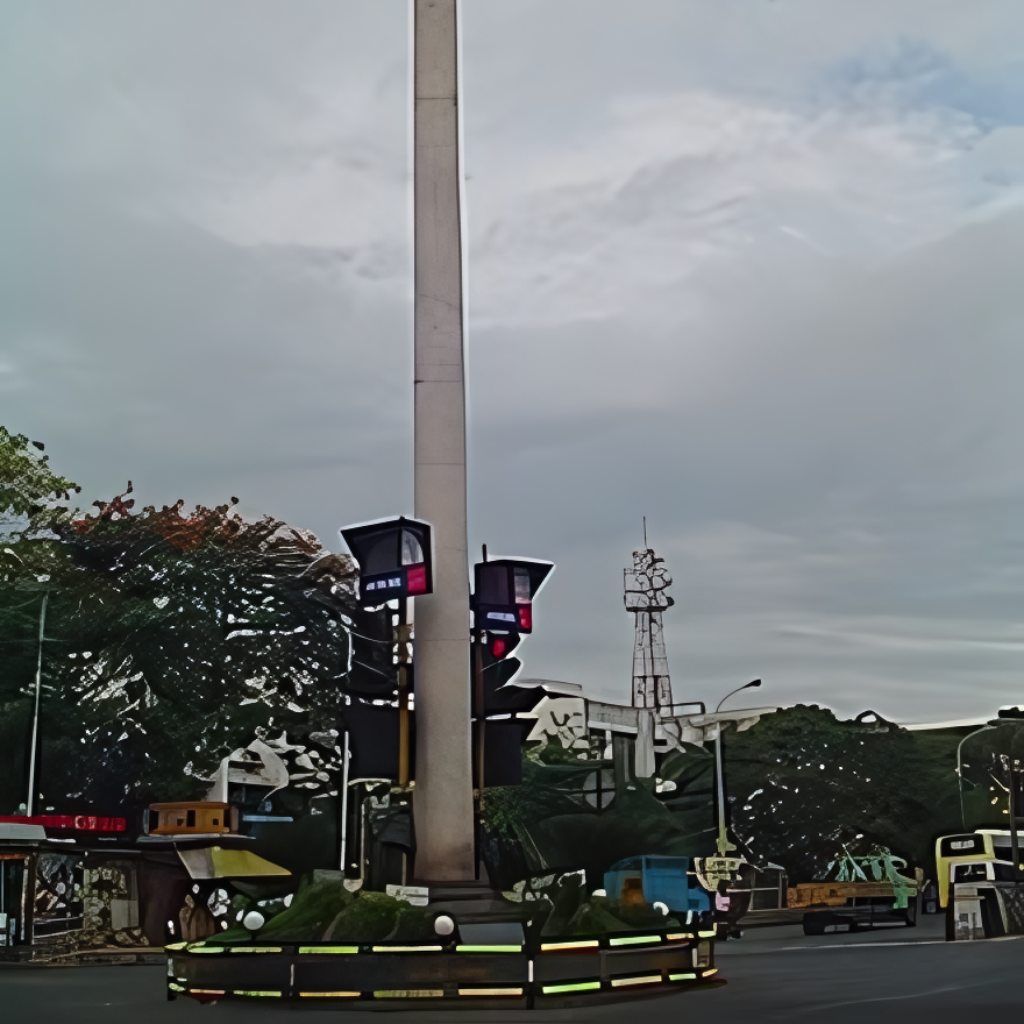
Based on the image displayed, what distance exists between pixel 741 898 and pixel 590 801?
8.03 m

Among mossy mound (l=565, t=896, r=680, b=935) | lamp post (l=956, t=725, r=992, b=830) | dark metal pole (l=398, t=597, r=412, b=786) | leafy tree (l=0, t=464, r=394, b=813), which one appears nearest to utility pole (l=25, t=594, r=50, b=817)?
leafy tree (l=0, t=464, r=394, b=813)

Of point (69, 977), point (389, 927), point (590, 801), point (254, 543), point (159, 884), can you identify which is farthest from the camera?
point (590, 801)

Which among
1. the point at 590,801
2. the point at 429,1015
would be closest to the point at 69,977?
the point at 429,1015

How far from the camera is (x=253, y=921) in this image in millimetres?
17297

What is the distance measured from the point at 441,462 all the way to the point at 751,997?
822 cm

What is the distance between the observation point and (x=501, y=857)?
55250 millimetres

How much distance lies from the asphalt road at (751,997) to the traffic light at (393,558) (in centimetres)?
517

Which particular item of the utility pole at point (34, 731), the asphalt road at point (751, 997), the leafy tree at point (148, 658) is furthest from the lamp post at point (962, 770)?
the asphalt road at point (751, 997)

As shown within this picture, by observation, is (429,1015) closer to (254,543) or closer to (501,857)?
(254,543)

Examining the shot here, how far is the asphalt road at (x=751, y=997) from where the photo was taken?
14.5 metres

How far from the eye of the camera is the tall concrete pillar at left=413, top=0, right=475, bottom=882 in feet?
63.6

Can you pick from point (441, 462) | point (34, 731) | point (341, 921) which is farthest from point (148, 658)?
point (341, 921)

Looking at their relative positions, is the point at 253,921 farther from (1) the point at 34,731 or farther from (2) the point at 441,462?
(1) the point at 34,731

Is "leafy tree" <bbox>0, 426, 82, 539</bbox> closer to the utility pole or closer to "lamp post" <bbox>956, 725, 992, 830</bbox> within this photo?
the utility pole
